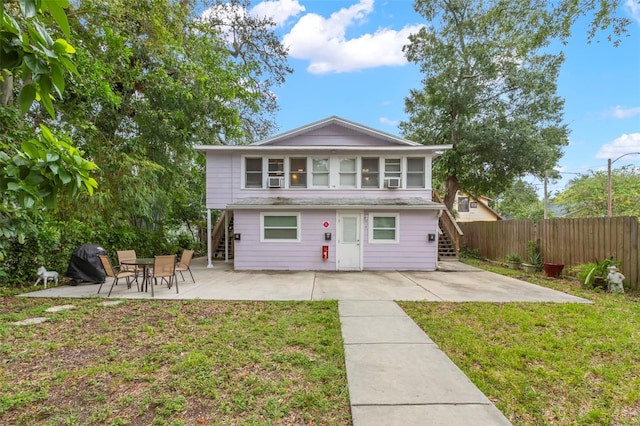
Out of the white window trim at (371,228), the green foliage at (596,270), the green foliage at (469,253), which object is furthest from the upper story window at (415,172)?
the green foliage at (469,253)

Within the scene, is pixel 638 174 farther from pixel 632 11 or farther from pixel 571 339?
pixel 571 339

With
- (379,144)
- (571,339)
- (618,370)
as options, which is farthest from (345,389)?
(379,144)

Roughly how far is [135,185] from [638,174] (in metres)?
39.4

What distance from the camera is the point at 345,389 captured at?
2.88m

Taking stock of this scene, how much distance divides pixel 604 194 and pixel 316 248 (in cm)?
3129

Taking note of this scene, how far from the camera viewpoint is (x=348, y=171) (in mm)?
11023

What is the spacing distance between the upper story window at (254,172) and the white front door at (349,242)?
335 centimetres

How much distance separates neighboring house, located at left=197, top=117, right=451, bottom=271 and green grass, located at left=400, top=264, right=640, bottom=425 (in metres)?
4.46

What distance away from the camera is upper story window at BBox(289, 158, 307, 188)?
36.2ft

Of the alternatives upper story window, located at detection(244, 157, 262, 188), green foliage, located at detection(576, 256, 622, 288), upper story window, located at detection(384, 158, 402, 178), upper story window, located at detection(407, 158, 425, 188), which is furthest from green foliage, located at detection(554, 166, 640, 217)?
upper story window, located at detection(244, 157, 262, 188)

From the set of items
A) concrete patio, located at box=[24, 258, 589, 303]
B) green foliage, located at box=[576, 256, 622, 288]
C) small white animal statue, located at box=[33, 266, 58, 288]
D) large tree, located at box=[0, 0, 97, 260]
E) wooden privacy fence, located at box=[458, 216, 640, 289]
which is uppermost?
large tree, located at box=[0, 0, 97, 260]

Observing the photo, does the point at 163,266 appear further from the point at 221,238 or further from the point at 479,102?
the point at 479,102

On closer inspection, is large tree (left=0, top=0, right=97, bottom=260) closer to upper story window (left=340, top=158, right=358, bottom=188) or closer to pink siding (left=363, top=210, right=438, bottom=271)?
pink siding (left=363, top=210, right=438, bottom=271)

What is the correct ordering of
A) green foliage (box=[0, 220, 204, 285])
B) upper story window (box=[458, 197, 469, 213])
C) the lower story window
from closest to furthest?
1. green foliage (box=[0, 220, 204, 285])
2. the lower story window
3. upper story window (box=[458, 197, 469, 213])
